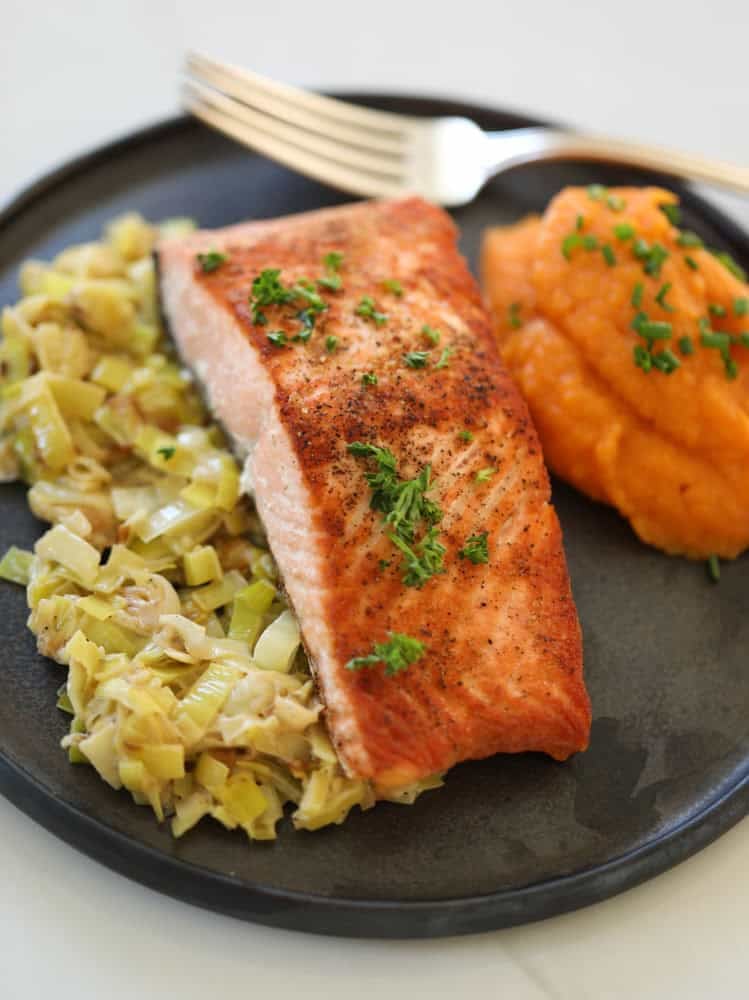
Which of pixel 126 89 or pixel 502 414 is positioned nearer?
pixel 502 414

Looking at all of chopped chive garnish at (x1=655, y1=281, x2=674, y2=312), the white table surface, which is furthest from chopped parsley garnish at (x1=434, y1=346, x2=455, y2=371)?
the white table surface

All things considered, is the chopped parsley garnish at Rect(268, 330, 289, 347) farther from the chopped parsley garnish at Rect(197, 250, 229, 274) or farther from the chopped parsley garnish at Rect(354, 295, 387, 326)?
the chopped parsley garnish at Rect(197, 250, 229, 274)

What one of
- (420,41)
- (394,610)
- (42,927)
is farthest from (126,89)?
(42,927)

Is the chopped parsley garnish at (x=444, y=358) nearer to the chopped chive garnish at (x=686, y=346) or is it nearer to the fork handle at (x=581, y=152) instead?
the chopped chive garnish at (x=686, y=346)

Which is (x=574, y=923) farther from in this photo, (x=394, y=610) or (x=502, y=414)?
(x=502, y=414)

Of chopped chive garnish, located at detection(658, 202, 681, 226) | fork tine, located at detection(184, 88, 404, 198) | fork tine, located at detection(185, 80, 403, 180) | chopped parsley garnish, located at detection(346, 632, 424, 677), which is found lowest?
chopped parsley garnish, located at detection(346, 632, 424, 677)

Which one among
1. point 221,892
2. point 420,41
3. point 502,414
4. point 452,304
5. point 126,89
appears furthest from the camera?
point 420,41

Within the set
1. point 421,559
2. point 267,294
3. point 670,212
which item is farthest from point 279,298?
point 670,212

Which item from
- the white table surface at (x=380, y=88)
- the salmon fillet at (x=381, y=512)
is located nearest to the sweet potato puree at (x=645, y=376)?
the salmon fillet at (x=381, y=512)
